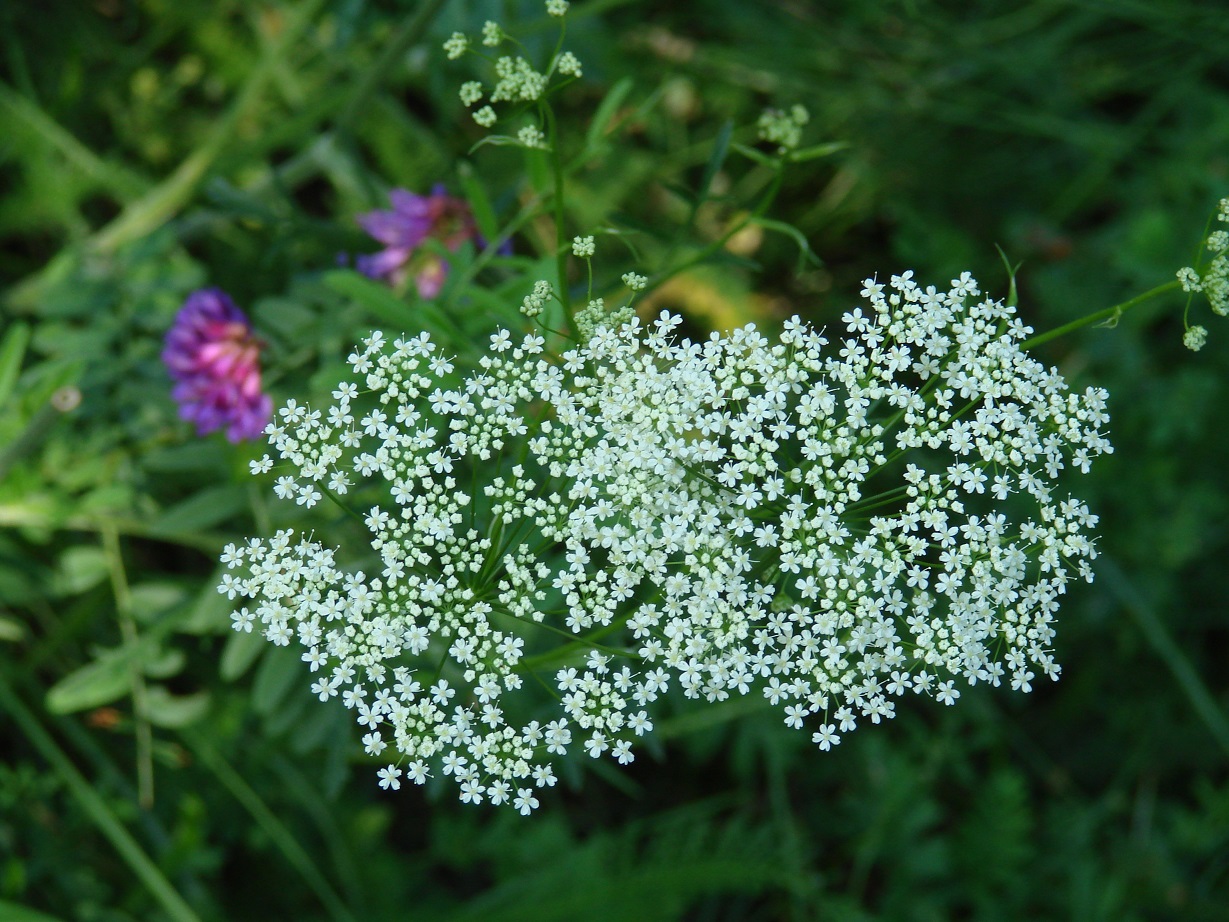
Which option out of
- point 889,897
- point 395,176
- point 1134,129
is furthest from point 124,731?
point 1134,129

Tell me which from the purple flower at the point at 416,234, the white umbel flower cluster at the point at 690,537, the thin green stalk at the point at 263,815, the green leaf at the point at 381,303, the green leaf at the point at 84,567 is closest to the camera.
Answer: the white umbel flower cluster at the point at 690,537

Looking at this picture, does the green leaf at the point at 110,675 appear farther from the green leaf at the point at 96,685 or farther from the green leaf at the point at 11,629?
the green leaf at the point at 11,629

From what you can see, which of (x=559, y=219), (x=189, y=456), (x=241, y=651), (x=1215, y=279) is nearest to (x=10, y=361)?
(x=189, y=456)

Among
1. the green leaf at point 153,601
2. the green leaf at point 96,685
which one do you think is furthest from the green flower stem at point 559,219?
the green leaf at point 96,685

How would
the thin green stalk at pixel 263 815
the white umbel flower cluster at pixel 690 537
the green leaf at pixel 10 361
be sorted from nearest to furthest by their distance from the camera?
1. the white umbel flower cluster at pixel 690 537
2. the green leaf at pixel 10 361
3. the thin green stalk at pixel 263 815

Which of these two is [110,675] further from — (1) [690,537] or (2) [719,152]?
(2) [719,152]

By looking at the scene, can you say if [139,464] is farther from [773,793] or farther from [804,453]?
[773,793]
